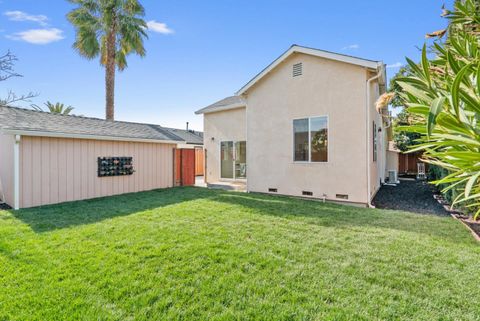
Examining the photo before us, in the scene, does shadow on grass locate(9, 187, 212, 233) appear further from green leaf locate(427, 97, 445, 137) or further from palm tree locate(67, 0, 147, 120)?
palm tree locate(67, 0, 147, 120)

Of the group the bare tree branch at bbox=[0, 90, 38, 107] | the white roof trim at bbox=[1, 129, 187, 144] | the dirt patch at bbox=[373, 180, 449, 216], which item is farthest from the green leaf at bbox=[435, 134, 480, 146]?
the white roof trim at bbox=[1, 129, 187, 144]

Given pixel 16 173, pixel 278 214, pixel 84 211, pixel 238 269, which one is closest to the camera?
pixel 238 269

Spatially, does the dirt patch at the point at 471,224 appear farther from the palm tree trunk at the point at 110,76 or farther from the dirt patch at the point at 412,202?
the palm tree trunk at the point at 110,76

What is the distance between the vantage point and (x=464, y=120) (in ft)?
5.15

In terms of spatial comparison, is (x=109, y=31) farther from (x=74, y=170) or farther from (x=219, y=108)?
(x=74, y=170)

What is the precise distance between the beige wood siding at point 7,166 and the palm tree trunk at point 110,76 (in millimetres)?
8447

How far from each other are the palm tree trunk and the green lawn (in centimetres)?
1228

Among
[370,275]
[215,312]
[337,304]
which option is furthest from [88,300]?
[370,275]

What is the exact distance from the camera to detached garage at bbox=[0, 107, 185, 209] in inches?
332

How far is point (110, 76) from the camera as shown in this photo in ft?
57.0

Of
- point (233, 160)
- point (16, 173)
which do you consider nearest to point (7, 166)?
point (16, 173)

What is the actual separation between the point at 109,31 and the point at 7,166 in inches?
466

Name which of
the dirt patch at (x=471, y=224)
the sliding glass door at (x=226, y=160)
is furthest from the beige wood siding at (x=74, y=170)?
the dirt patch at (x=471, y=224)

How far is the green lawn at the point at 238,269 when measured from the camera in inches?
113
